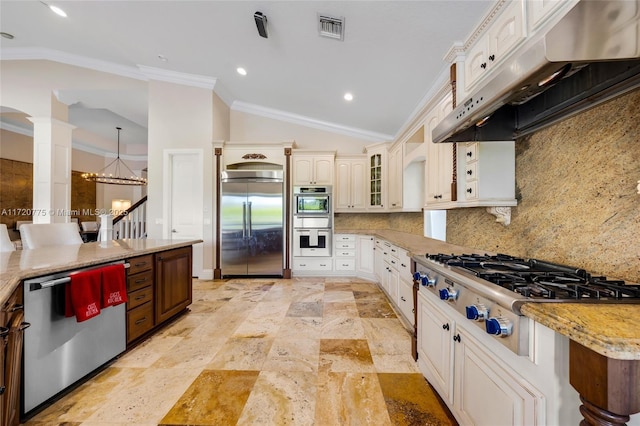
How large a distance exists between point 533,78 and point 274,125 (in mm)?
5028

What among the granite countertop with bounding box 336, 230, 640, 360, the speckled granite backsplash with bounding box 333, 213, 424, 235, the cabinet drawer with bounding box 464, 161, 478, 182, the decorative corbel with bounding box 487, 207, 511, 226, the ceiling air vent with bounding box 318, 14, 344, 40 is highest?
the ceiling air vent with bounding box 318, 14, 344, 40

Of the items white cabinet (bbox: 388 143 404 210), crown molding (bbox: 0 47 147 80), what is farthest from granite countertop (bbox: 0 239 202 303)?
crown molding (bbox: 0 47 147 80)

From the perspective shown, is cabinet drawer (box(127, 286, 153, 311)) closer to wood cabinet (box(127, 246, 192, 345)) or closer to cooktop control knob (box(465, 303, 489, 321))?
wood cabinet (box(127, 246, 192, 345))

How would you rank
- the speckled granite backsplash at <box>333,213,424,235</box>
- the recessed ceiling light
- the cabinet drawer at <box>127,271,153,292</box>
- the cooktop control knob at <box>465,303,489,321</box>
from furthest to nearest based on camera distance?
the speckled granite backsplash at <box>333,213,424,235</box>, the recessed ceiling light, the cabinet drawer at <box>127,271,153,292</box>, the cooktop control knob at <box>465,303,489,321</box>

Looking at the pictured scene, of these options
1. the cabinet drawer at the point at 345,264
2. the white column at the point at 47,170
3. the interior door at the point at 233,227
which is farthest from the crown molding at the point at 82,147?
the cabinet drawer at the point at 345,264

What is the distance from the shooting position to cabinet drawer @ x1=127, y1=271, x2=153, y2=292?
219cm

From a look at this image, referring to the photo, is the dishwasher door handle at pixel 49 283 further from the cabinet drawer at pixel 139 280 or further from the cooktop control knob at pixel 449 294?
the cooktop control knob at pixel 449 294

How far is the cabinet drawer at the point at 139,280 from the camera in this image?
2193 millimetres

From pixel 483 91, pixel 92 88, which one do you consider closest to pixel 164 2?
pixel 92 88

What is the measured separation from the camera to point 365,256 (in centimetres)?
477

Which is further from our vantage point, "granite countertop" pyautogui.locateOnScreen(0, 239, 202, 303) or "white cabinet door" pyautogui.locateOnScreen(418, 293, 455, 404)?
"white cabinet door" pyautogui.locateOnScreen(418, 293, 455, 404)

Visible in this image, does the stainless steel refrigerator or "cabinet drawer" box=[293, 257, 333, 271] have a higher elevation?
the stainless steel refrigerator

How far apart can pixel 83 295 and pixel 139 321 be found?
2.43ft

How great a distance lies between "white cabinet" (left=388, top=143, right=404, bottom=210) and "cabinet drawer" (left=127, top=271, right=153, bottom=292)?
333 centimetres
